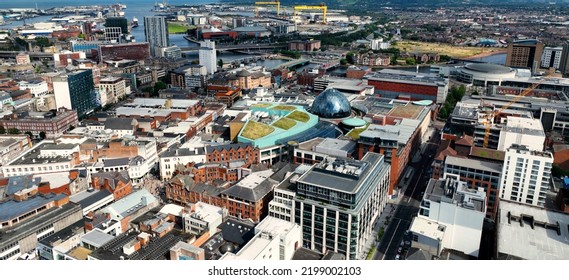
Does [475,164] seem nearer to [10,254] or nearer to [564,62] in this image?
[10,254]

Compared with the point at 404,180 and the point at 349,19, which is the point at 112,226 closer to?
the point at 404,180

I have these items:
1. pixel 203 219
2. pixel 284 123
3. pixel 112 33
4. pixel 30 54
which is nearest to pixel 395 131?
pixel 284 123

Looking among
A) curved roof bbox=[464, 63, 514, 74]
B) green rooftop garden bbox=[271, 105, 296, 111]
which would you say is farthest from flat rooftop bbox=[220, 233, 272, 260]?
curved roof bbox=[464, 63, 514, 74]

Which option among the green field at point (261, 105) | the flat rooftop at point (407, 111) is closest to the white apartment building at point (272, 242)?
the green field at point (261, 105)

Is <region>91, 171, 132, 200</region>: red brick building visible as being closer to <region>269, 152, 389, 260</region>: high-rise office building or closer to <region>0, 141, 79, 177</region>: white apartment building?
<region>0, 141, 79, 177</region>: white apartment building

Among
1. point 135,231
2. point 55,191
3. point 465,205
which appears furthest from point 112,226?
point 465,205

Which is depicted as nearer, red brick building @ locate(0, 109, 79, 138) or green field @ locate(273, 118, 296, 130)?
green field @ locate(273, 118, 296, 130)
